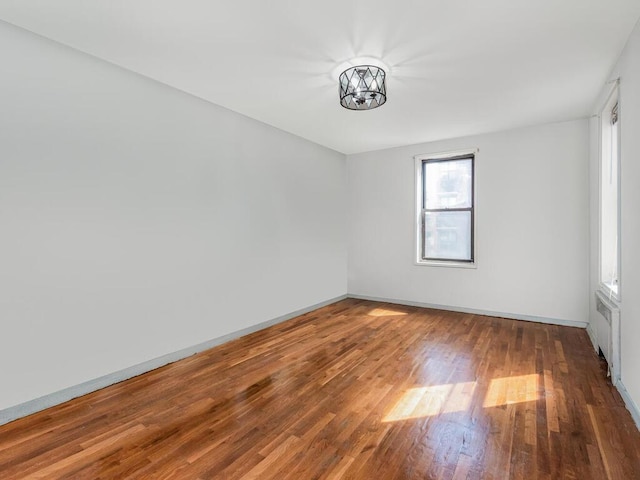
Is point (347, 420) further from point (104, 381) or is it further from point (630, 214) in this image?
point (630, 214)

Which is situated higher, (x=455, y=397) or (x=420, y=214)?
(x=420, y=214)

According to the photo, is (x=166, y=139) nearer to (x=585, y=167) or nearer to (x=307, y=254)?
(x=307, y=254)

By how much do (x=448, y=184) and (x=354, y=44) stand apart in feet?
10.7

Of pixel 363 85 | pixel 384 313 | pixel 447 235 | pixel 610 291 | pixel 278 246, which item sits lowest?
pixel 384 313

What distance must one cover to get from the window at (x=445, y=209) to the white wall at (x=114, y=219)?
250 cm

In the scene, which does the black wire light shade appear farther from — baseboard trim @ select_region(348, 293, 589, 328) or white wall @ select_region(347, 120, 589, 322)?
baseboard trim @ select_region(348, 293, 589, 328)

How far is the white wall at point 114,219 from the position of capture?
7.27 feet

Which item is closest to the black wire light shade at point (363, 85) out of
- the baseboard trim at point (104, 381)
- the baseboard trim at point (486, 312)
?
the baseboard trim at point (104, 381)

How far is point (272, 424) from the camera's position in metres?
2.11

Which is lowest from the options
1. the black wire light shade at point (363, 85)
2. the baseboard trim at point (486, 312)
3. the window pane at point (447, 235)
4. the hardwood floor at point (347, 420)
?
the hardwood floor at point (347, 420)

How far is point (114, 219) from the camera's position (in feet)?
8.87

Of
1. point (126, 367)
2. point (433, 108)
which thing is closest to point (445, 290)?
point (433, 108)

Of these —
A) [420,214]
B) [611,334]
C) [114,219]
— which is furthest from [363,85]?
[420,214]

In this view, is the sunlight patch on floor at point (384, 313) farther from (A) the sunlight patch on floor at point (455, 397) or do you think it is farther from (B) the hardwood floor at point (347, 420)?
(A) the sunlight patch on floor at point (455, 397)
